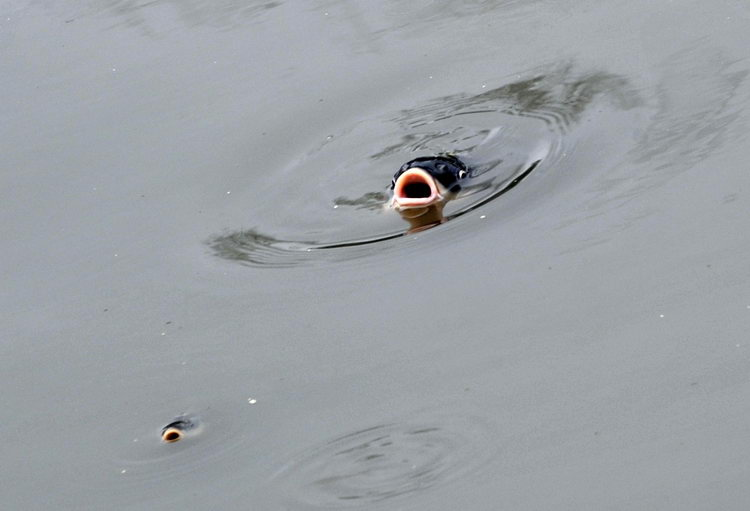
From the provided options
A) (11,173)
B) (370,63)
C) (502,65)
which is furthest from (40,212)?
(502,65)

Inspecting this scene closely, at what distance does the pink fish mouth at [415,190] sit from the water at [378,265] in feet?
0.46

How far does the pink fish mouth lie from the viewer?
7023 mm

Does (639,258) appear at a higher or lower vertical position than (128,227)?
lower

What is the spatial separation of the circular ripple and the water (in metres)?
0.01

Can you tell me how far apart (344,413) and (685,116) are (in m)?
2.84

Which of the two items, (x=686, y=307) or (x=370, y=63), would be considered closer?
(x=686, y=307)

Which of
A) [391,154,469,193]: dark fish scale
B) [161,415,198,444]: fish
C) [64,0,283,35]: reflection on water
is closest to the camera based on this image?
[161,415,198,444]: fish

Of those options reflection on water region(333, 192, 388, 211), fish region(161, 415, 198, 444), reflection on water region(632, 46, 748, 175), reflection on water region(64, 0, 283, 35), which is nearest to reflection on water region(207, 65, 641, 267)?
reflection on water region(333, 192, 388, 211)

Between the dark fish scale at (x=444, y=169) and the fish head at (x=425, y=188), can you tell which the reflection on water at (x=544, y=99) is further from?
the fish head at (x=425, y=188)

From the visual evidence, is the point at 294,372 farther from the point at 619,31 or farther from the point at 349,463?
the point at 619,31

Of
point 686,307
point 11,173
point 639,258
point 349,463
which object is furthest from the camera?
point 11,173

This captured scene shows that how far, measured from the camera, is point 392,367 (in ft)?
18.3

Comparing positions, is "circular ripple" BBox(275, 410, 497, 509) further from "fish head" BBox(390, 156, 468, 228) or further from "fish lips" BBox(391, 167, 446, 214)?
"fish lips" BBox(391, 167, 446, 214)

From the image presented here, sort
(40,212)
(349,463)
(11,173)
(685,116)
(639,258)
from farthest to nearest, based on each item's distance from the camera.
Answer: (11,173), (40,212), (685,116), (639,258), (349,463)
